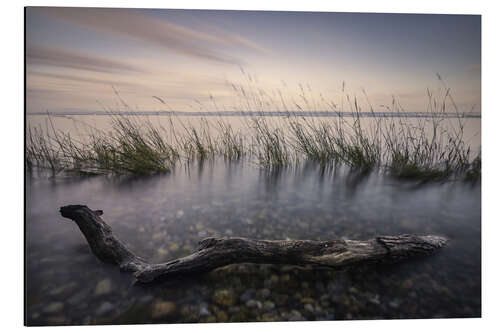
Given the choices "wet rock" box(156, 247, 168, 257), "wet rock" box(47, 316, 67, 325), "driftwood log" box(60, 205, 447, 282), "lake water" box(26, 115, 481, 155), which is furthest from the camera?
"lake water" box(26, 115, 481, 155)

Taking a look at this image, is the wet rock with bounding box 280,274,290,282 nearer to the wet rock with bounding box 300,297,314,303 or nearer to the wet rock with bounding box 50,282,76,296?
the wet rock with bounding box 300,297,314,303

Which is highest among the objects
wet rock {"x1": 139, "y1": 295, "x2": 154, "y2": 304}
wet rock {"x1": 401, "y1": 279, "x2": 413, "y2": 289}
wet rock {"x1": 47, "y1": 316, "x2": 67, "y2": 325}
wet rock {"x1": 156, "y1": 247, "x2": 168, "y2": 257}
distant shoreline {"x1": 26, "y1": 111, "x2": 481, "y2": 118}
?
distant shoreline {"x1": 26, "y1": 111, "x2": 481, "y2": 118}

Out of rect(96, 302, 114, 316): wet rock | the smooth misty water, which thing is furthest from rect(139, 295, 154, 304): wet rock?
rect(96, 302, 114, 316): wet rock

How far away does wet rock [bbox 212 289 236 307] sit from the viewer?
1398mm

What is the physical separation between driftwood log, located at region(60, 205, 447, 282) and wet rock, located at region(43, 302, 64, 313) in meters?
0.28

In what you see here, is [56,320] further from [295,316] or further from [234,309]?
[295,316]

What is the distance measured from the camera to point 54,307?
54.3 inches

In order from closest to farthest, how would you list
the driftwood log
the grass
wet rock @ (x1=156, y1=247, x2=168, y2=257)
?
the driftwood log → wet rock @ (x1=156, y1=247, x2=168, y2=257) → the grass

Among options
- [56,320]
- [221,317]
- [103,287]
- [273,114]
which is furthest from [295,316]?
[273,114]

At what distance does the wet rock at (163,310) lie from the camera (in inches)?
54.2

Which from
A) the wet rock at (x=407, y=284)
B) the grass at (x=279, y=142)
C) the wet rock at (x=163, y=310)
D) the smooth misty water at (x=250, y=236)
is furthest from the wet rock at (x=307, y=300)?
the grass at (x=279, y=142)

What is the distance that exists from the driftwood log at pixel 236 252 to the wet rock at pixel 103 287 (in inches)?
3.9

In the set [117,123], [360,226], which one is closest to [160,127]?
[117,123]

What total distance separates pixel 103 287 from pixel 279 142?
77.4 inches
